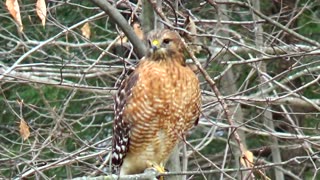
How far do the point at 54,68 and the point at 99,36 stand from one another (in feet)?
2.68

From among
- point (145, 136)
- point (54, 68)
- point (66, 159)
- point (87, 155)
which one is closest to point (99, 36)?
point (54, 68)

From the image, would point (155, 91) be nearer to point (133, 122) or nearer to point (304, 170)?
point (133, 122)

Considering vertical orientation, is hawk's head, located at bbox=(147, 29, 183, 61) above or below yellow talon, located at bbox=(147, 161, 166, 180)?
above

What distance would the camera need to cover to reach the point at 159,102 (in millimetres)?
5758

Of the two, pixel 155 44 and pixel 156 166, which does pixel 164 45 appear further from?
pixel 156 166

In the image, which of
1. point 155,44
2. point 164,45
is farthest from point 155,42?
point 164,45

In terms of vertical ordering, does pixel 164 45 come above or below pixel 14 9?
below

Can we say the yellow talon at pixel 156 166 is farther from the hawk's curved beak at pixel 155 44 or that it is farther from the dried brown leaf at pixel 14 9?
the dried brown leaf at pixel 14 9

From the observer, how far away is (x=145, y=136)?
19.5 ft

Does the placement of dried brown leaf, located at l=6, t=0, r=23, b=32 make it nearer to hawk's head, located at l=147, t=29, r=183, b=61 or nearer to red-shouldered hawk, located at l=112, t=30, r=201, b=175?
hawk's head, located at l=147, t=29, r=183, b=61

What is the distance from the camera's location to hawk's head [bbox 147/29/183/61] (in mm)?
5352

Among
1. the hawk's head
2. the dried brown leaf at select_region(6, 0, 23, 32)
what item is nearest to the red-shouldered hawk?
the hawk's head

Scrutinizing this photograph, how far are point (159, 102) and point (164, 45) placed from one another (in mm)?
370

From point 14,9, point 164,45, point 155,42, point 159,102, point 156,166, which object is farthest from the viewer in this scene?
point 156,166
